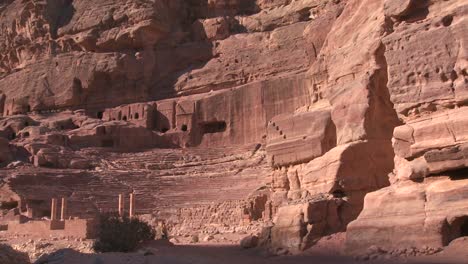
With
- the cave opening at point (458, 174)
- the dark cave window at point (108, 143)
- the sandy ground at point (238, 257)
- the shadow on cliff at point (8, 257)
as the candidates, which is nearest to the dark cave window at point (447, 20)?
the cave opening at point (458, 174)

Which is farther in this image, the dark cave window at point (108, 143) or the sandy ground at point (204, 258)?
the dark cave window at point (108, 143)

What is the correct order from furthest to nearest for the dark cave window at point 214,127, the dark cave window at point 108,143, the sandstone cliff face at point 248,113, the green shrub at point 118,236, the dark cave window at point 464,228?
the dark cave window at point 108,143 < the dark cave window at point 214,127 < the green shrub at point 118,236 < the sandstone cliff face at point 248,113 < the dark cave window at point 464,228

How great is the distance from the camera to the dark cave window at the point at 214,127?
150 ft

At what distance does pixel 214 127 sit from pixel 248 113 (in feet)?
12.6

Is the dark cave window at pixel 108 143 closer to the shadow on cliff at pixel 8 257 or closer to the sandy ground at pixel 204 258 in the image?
the sandy ground at pixel 204 258

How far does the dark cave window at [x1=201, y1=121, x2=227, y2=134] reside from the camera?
A: 1800 inches

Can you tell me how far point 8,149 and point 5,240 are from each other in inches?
653

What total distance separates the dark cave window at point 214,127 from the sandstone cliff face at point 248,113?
0.12m

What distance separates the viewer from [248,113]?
4372 centimetres

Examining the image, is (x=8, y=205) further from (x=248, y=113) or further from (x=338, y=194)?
(x=338, y=194)

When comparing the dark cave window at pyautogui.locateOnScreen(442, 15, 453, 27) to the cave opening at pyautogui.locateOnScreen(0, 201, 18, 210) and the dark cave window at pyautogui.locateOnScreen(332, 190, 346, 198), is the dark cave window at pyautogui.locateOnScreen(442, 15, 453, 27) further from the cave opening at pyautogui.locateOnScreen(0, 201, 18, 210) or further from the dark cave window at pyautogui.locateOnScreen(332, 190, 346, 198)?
the cave opening at pyautogui.locateOnScreen(0, 201, 18, 210)

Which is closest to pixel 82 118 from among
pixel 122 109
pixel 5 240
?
pixel 122 109

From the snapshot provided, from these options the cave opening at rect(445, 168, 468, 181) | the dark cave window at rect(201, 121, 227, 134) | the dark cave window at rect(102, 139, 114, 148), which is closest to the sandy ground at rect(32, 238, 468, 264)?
the cave opening at rect(445, 168, 468, 181)

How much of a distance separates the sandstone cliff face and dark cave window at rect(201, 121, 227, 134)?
0.12 m
